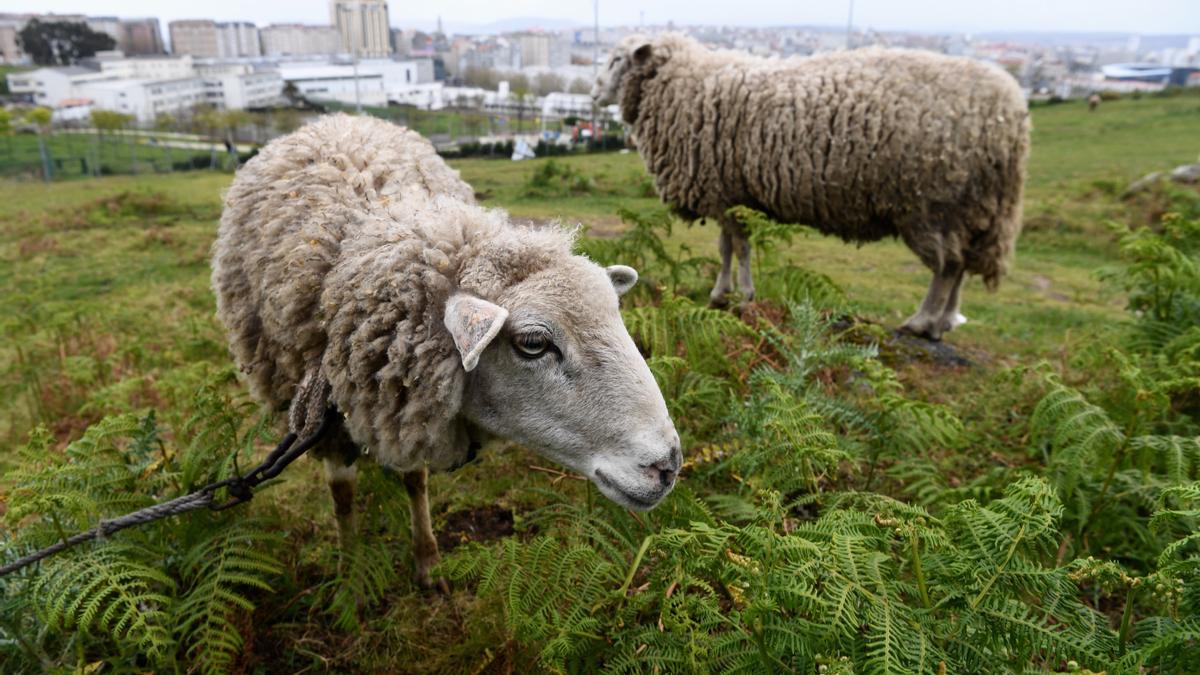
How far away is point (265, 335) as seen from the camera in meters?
2.71

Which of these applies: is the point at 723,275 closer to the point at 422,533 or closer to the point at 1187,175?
the point at 422,533

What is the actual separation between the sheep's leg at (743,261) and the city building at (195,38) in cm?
16333

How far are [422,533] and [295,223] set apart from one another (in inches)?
62.9

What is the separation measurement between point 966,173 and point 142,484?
6036 mm

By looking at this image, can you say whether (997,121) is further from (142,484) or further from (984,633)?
(142,484)

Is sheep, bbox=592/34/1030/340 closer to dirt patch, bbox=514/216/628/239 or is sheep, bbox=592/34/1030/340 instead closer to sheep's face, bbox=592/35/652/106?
sheep's face, bbox=592/35/652/106

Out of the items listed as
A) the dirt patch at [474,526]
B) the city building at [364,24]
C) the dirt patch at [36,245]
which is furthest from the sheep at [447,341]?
the city building at [364,24]

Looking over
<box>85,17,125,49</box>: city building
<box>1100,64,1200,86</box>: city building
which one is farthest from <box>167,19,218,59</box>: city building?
<box>1100,64,1200,86</box>: city building

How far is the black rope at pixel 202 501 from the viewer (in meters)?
2.36

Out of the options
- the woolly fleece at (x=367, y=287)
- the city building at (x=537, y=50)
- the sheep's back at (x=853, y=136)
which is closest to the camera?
the woolly fleece at (x=367, y=287)

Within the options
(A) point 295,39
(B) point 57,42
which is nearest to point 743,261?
(B) point 57,42

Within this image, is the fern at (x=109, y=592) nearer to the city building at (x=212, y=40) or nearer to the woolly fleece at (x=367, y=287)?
the woolly fleece at (x=367, y=287)

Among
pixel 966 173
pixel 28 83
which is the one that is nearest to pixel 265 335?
pixel 966 173

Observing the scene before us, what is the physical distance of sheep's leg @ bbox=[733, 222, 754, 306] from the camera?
632 centimetres
